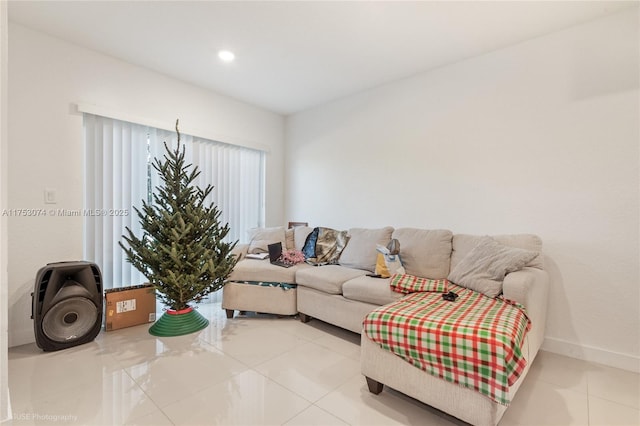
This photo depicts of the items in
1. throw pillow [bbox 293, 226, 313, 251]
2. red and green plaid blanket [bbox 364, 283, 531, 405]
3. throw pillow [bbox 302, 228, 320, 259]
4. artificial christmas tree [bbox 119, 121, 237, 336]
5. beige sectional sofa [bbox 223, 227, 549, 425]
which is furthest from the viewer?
throw pillow [bbox 293, 226, 313, 251]

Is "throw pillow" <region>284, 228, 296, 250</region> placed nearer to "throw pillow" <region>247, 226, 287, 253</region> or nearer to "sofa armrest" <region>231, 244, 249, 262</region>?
"throw pillow" <region>247, 226, 287, 253</region>

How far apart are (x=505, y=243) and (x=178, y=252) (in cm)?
269

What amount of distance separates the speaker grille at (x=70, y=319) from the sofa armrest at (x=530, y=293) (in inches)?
120

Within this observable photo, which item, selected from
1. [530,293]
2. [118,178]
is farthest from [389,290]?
[118,178]

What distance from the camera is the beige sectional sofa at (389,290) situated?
4.76 ft

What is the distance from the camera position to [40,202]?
246 centimetres

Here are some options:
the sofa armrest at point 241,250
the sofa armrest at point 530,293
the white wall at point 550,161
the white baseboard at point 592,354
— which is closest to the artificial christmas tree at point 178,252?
the sofa armrest at point 241,250

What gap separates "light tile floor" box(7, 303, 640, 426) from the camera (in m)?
1.54

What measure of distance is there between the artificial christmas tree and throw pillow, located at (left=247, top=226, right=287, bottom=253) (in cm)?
68

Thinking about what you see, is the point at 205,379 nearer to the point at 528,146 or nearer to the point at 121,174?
the point at 121,174

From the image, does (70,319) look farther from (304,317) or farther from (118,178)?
(304,317)

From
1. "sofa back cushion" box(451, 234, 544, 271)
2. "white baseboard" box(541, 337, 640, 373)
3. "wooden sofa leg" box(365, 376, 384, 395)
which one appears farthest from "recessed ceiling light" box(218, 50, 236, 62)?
"white baseboard" box(541, 337, 640, 373)

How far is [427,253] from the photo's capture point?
2.60 m

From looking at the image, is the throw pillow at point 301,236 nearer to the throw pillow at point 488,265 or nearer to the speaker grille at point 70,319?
the throw pillow at point 488,265
